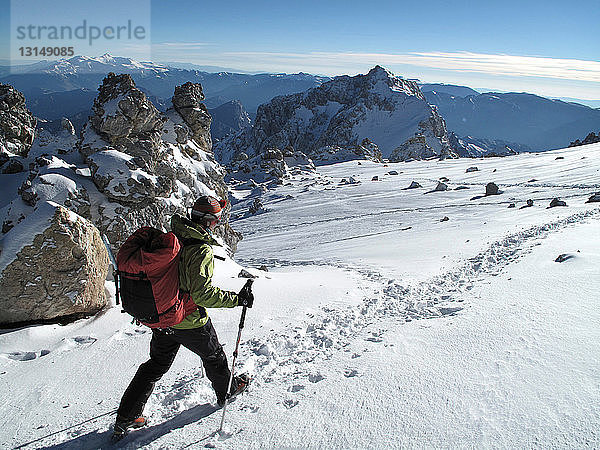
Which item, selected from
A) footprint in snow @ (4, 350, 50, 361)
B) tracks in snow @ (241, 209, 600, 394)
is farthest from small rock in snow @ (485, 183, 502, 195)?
footprint in snow @ (4, 350, 50, 361)

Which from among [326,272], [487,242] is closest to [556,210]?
[487,242]

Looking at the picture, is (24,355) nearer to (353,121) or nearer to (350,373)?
(350,373)

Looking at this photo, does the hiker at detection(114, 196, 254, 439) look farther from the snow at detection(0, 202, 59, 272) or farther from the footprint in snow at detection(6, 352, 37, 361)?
the snow at detection(0, 202, 59, 272)

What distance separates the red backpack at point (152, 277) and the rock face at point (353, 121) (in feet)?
320

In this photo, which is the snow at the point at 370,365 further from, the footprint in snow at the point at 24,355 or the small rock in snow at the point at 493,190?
the small rock in snow at the point at 493,190

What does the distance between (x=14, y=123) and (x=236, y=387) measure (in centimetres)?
1553

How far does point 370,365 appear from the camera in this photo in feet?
13.4

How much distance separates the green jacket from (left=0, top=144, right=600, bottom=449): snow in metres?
1.20

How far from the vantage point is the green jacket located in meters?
3.16

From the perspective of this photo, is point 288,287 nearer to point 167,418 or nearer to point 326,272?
point 326,272

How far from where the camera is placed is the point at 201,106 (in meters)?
18.6

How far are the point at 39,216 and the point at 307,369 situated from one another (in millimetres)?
5107

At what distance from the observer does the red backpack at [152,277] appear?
2949mm

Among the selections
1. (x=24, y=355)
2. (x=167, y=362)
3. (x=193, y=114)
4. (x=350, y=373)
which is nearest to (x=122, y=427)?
(x=167, y=362)
